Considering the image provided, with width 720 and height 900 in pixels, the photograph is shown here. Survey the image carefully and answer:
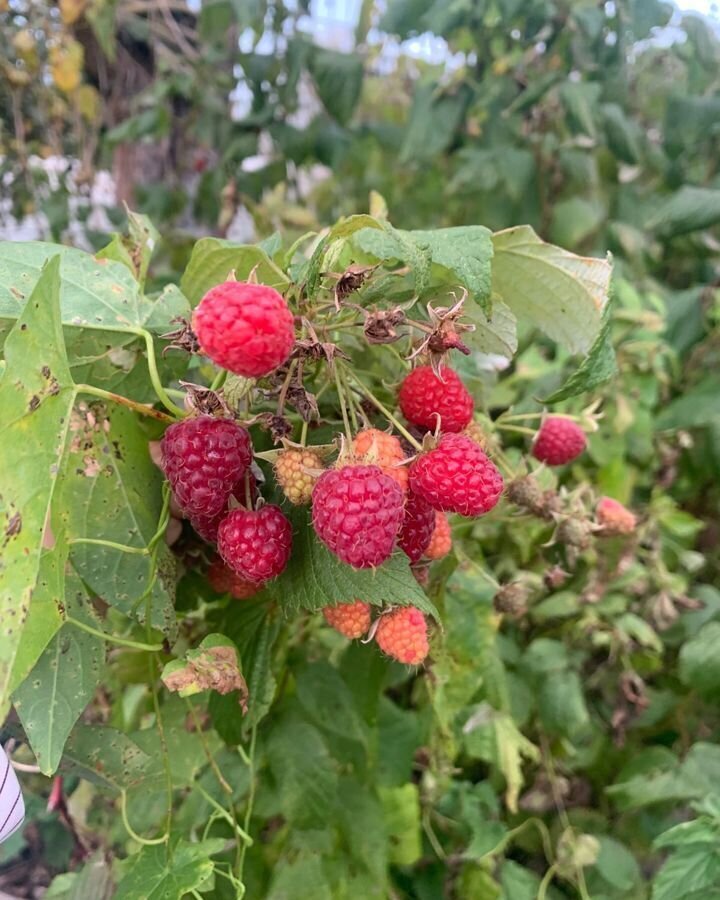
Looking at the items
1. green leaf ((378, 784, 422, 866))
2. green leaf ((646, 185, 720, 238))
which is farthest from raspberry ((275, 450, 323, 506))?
green leaf ((646, 185, 720, 238))

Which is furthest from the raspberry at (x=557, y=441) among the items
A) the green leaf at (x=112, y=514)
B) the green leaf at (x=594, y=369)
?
the green leaf at (x=112, y=514)

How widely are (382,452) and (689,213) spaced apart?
45.2 inches

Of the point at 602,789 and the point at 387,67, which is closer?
the point at 602,789

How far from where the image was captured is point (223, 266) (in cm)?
54

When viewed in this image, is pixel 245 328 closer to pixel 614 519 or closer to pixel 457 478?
pixel 457 478

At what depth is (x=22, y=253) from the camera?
526 mm

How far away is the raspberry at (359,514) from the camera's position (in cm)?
41

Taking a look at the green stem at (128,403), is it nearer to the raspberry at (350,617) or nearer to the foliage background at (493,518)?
the foliage background at (493,518)

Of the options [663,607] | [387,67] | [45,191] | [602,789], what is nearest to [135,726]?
[663,607]

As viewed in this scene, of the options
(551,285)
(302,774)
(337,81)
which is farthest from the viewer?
(337,81)

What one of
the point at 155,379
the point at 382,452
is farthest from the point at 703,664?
the point at 155,379

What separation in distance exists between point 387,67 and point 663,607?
1964 millimetres

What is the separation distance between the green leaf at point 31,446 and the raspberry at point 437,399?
22cm

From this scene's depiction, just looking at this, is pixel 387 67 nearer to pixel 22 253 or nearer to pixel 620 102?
pixel 620 102
